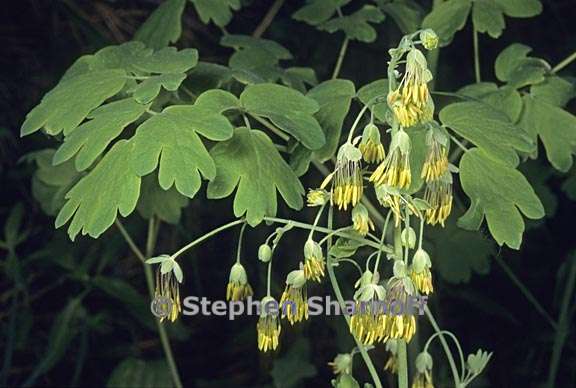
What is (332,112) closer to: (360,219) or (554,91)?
(360,219)

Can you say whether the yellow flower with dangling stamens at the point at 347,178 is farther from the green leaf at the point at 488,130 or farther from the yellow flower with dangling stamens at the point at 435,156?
the green leaf at the point at 488,130

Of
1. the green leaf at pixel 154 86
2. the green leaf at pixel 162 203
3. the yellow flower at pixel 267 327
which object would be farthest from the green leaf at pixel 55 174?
the yellow flower at pixel 267 327

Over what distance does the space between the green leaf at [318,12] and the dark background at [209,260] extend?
577mm

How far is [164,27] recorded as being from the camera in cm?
217

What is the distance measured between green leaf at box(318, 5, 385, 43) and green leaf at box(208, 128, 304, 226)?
57 centimetres

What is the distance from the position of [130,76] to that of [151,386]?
1.20m

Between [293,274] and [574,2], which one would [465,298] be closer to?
[574,2]

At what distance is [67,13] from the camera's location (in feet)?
9.36

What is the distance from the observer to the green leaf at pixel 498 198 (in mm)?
1544

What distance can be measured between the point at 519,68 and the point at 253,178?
69 centimetres

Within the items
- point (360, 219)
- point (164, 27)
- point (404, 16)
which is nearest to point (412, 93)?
point (360, 219)

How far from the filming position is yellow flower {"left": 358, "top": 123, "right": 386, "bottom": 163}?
147cm

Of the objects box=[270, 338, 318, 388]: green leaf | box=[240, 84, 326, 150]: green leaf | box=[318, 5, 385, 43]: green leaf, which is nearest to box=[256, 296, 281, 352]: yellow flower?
box=[240, 84, 326, 150]: green leaf

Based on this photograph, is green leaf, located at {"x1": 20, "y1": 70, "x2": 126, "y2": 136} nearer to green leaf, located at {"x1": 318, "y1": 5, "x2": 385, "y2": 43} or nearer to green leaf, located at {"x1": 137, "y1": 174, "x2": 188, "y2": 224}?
green leaf, located at {"x1": 137, "y1": 174, "x2": 188, "y2": 224}
